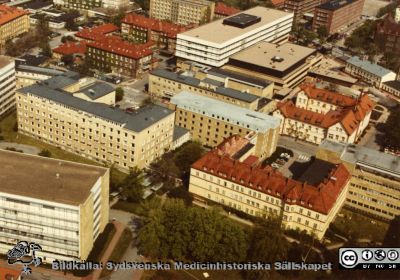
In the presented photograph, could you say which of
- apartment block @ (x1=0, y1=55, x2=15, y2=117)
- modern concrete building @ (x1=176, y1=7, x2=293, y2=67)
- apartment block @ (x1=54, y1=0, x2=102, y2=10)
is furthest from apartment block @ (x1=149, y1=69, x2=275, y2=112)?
apartment block @ (x1=54, y1=0, x2=102, y2=10)

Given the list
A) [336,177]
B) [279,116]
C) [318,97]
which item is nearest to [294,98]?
[318,97]

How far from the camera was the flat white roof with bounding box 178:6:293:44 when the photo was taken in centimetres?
14662

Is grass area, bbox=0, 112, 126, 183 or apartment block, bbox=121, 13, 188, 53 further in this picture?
apartment block, bbox=121, 13, 188, 53

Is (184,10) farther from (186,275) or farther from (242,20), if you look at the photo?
(186,275)

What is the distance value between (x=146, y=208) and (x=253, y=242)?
57.3ft

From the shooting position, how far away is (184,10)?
19275cm

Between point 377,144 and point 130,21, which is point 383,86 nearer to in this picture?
point 377,144

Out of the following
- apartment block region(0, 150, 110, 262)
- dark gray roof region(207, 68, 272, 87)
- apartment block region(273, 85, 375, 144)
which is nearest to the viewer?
apartment block region(0, 150, 110, 262)

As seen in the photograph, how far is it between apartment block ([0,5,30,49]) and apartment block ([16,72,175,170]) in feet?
196

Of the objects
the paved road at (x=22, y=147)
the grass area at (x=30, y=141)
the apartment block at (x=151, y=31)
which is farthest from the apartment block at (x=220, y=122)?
the apartment block at (x=151, y=31)

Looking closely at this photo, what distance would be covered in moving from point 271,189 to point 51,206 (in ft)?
112

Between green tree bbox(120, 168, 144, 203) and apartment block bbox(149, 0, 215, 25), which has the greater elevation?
apartment block bbox(149, 0, 215, 25)

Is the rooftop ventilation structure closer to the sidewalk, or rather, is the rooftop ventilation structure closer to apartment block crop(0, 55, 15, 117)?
apartment block crop(0, 55, 15, 117)

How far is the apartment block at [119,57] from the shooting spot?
472ft
